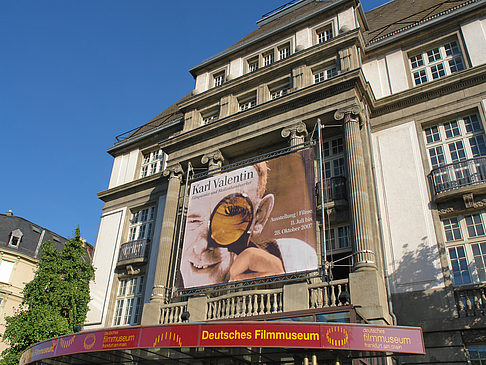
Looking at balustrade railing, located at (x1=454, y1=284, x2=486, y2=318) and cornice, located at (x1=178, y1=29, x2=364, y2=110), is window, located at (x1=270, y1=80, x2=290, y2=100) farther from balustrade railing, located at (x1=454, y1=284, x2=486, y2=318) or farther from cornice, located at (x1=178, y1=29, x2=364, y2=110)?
balustrade railing, located at (x1=454, y1=284, x2=486, y2=318)

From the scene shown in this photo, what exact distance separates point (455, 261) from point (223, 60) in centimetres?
1623

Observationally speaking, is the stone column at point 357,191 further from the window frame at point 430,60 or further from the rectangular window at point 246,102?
the rectangular window at point 246,102

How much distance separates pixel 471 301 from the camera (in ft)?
46.1

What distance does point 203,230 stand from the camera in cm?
1867

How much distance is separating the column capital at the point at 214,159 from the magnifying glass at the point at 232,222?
2782 millimetres

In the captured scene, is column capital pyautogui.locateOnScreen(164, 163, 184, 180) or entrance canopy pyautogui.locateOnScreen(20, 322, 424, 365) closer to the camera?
entrance canopy pyautogui.locateOnScreen(20, 322, 424, 365)

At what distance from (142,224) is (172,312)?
824cm

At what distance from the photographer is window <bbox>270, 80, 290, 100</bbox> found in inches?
860

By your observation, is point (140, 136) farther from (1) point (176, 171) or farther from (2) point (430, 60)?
(2) point (430, 60)

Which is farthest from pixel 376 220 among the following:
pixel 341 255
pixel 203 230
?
pixel 203 230

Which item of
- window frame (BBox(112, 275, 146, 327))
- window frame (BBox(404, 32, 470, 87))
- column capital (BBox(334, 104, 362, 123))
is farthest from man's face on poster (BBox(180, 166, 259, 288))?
window frame (BBox(404, 32, 470, 87))

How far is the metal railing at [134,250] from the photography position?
74.9 ft

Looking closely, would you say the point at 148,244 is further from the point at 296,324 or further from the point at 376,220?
the point at 296,324

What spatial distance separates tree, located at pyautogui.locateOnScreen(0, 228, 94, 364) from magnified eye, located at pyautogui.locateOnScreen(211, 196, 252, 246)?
7329 mm
